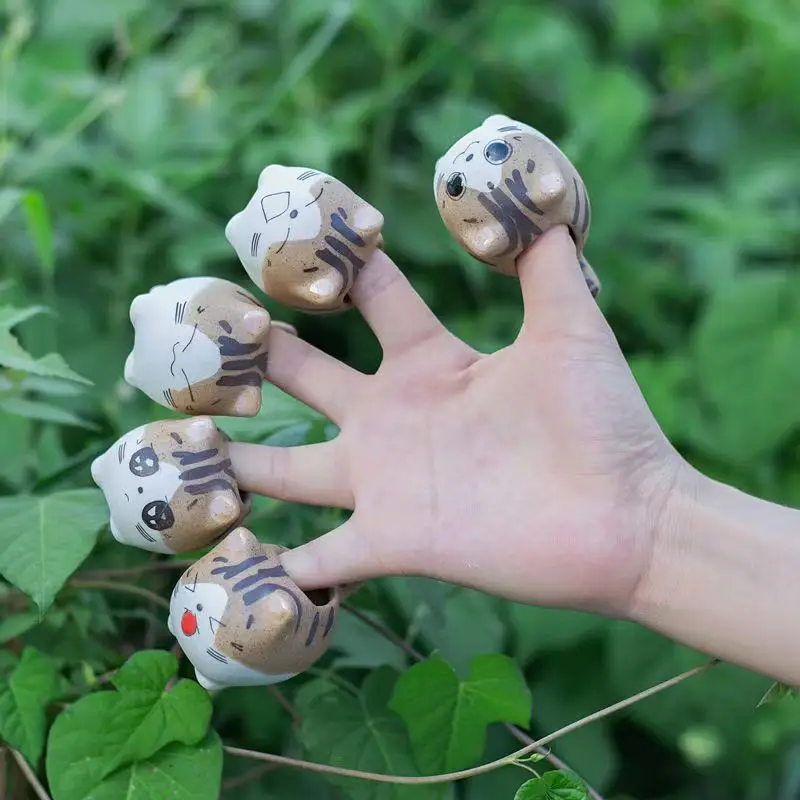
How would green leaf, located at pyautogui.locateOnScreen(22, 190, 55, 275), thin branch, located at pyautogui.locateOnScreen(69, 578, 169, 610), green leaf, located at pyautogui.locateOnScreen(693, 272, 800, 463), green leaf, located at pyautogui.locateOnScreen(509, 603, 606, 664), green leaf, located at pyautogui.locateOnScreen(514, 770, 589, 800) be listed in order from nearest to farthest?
green leaf, located at pyautogui.locateOnScreen(514, 770, 589, 800) < thin branch, located at pyautogui.locateOnScreen(69, 578, 169, 610) < green leaf, located at pyautogui.locateOnScreen(22, 190, 55, 275) < green leaf, located at pyautogui.locateOnScreen(509, 603, 606, 664) < green leaf, located at pyautogui.locateOnScreen(693, 272, 800, 463)

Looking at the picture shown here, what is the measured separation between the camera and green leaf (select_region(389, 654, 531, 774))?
0.45m

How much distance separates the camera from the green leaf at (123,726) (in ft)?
1.34

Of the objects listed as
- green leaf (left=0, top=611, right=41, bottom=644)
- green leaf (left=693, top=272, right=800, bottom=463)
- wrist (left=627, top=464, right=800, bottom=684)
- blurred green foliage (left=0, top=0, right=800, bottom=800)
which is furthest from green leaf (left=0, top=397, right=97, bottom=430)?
green leaf (left=693, top=272, right=800, bottom=463)

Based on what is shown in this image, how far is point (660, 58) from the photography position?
1.27 metres

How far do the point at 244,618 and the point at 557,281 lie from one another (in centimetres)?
19

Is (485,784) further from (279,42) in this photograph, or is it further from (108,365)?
(279,42)

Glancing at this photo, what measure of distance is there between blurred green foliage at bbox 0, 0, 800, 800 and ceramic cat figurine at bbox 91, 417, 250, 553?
0.32 feet

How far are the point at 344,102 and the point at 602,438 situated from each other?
0.72 meters

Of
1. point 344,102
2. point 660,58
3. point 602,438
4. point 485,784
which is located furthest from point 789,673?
point 660,58

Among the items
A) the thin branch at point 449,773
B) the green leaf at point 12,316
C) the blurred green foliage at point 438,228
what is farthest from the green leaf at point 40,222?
the thin branch at point 449,773

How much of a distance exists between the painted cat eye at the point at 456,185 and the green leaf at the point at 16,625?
0.28m

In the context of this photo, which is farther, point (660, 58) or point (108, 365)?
point (660, 58)

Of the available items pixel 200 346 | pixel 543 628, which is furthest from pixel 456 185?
pixel 543 628

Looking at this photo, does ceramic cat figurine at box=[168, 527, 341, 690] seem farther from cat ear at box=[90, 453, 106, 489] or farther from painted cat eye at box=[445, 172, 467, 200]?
painted cat eye at box=[445, 172, 467, 200]
